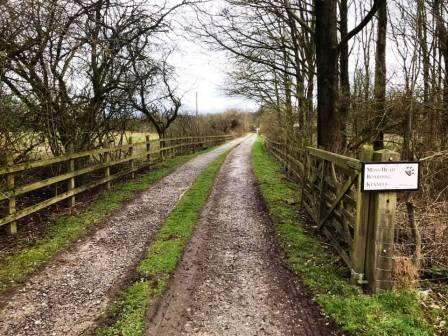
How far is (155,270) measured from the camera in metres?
4.59

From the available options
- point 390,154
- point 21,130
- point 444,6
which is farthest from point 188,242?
point 444,6

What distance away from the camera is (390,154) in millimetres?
4004

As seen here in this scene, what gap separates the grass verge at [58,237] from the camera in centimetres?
456

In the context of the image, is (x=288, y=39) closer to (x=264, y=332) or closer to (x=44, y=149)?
(x=44, y=149)

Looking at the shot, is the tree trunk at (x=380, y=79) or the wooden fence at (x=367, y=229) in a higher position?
the tree trunk at (x=380, y=79)

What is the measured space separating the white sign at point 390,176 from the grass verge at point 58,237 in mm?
4229

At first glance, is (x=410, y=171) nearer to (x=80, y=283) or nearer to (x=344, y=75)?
(x=80, y=283)

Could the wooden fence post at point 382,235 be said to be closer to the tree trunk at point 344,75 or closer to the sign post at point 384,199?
the sign post at point 384,199

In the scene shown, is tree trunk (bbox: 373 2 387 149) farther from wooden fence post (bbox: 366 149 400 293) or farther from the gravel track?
the gravel track

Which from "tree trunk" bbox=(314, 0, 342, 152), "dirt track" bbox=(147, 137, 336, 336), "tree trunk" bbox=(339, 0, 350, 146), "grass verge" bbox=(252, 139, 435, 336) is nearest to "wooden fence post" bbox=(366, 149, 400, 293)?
"grass verge" bbox=(252, 139, 435, 336)

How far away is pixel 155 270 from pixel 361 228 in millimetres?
2568

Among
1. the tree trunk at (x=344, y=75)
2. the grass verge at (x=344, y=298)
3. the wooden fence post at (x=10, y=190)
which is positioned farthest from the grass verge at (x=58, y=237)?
the tree trunk at (x=344, y=75)

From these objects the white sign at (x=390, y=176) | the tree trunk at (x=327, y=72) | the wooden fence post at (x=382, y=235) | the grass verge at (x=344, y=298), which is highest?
the tree trunk at (x=327, y=72)

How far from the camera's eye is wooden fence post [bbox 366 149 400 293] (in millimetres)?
3918
